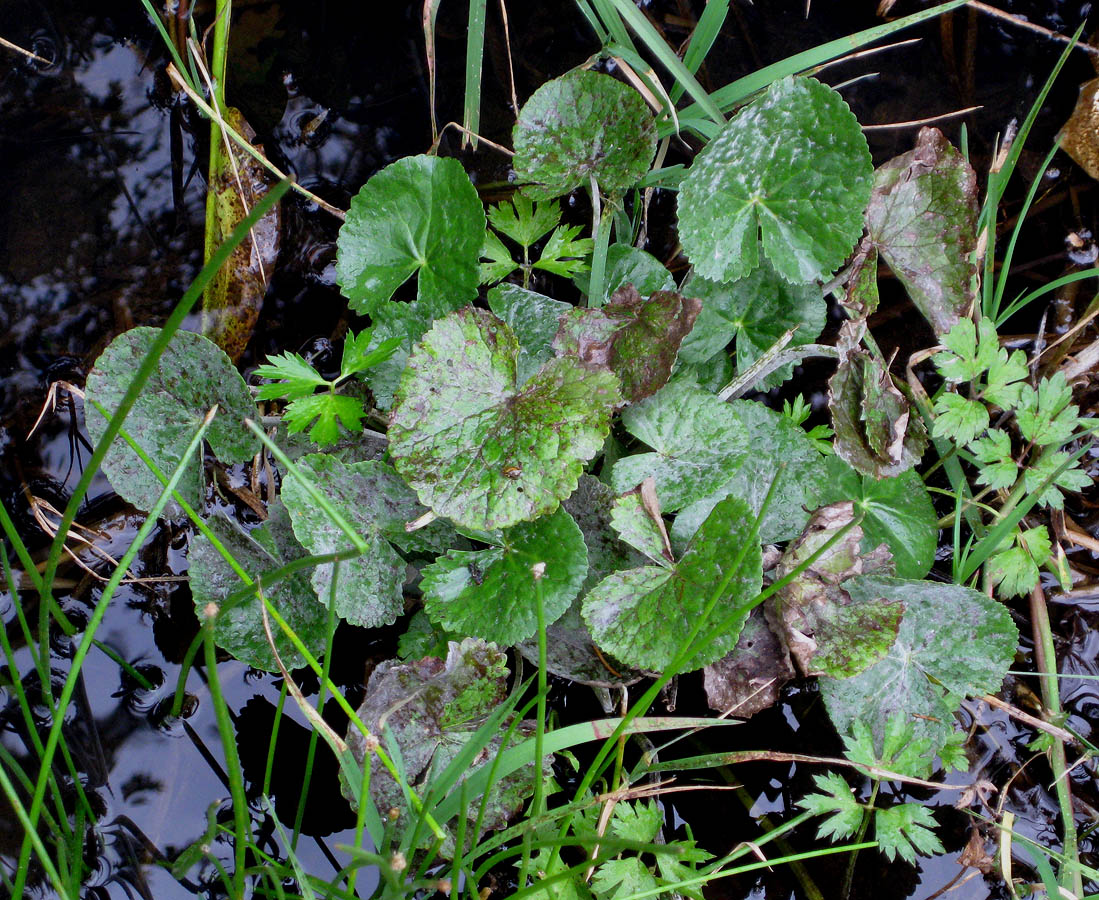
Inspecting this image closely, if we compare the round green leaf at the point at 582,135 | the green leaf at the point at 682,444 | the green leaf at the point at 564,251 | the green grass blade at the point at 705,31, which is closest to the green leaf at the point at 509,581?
the green leaf at the point at 682,444

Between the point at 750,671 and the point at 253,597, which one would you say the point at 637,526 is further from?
the point at 253,597

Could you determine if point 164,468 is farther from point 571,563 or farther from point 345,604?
point 571,563

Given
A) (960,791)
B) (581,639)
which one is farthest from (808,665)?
(960,791)

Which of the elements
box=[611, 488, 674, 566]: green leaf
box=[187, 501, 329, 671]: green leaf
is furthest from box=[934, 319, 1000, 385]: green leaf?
box=[187, 501, 329, 671]: green leaf

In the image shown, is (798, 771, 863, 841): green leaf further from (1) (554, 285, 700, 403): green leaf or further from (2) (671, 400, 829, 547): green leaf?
(1) (554, 285, 700, 403): green leaf

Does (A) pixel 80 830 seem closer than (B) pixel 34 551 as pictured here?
Yes
